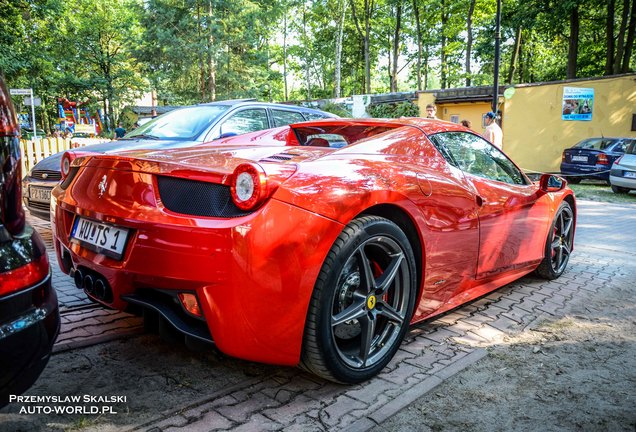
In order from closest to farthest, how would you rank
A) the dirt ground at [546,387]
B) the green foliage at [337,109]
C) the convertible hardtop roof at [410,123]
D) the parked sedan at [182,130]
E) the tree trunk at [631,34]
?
the dirt ground at [546,387] → the convertible hardtop roof at [410,123] → the parked sedan at [182,130] → the tree trunk at [631,34] → the green foliage at [337,109]

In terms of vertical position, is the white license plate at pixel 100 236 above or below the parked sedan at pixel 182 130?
below

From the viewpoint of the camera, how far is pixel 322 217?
2223mm

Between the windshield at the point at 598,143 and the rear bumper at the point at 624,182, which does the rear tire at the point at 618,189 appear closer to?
the rear bumper at the point at 624,182

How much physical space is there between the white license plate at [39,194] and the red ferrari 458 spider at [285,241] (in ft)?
10.9

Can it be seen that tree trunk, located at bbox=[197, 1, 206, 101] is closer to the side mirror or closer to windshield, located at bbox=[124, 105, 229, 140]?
windshield, located at bbox=[124, 105, 229, 140]

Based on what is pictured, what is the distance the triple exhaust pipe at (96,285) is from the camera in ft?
7.73

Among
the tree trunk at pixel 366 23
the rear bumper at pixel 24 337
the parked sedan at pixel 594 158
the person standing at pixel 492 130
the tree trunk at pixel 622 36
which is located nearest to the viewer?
the rear bumper at pixel 24 337

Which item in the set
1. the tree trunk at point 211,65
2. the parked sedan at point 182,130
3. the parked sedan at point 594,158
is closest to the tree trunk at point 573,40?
the parked sedan at point 594,158

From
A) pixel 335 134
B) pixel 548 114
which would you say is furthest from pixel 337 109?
pixel 335 134

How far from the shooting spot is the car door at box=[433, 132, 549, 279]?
3.34 meters

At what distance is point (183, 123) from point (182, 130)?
202 millimetres

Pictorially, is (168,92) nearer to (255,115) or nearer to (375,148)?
(255,115)

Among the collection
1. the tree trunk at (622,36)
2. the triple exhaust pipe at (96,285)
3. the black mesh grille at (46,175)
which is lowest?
the triple exhaust pipe at (96,285)

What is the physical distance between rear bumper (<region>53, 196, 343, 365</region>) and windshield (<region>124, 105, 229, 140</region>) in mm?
4102
